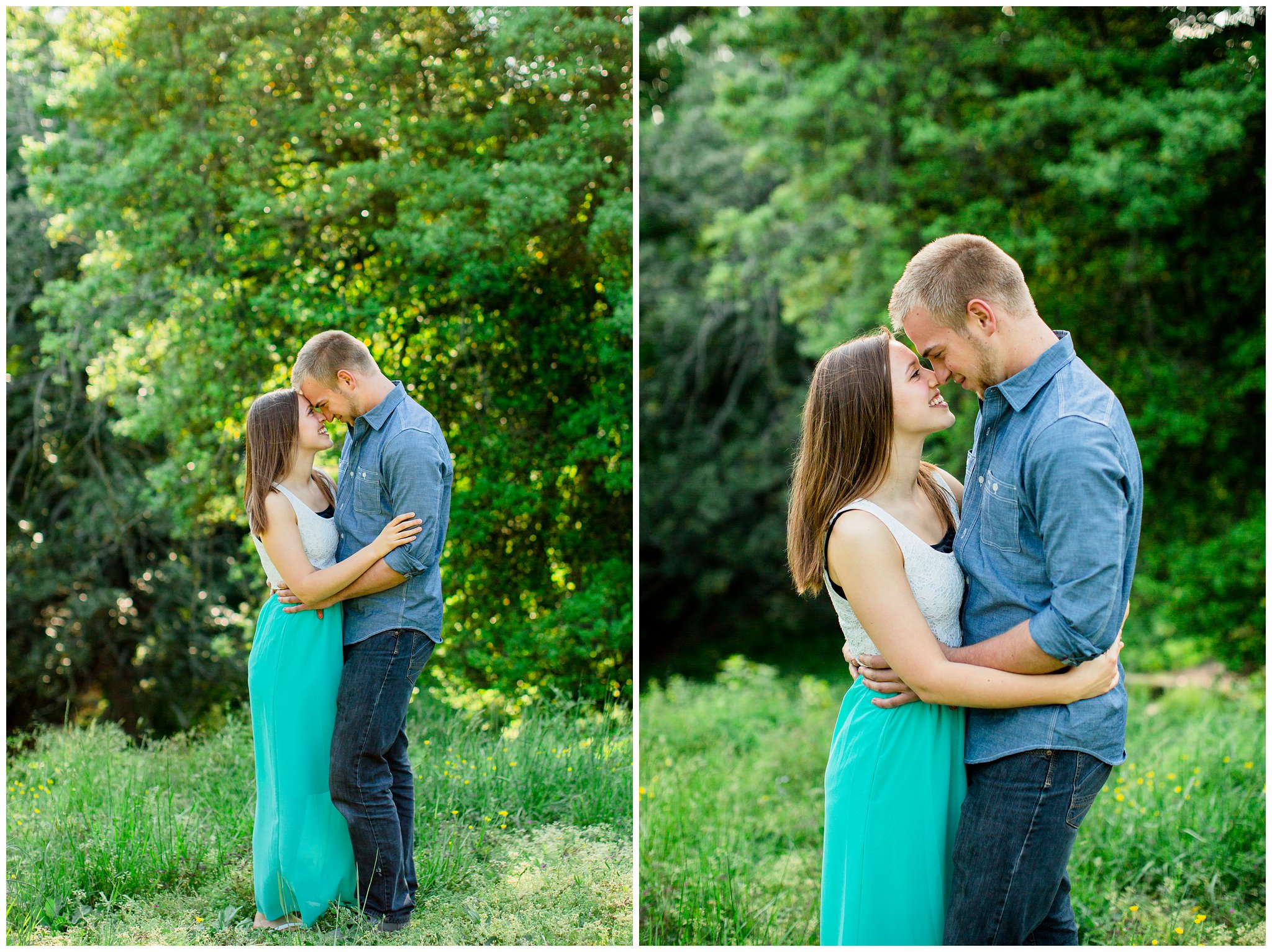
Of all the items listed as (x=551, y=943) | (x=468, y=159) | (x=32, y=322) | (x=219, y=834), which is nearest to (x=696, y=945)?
(x=551, y=943)

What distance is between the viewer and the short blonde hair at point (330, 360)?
2814mm

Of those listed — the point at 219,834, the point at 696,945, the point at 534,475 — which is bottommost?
the point at 696,945

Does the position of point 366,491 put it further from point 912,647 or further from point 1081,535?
point 1081,535

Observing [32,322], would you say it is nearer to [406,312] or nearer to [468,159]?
[406,312]

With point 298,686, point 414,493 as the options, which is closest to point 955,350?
point 414,493

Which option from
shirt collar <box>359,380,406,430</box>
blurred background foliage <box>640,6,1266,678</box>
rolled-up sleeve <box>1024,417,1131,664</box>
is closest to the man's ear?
rolled-up sleeve <box>1024,417,1131,664</box>

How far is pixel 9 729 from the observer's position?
4586mm

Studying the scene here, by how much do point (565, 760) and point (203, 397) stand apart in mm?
2486

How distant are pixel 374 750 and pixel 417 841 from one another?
71cm

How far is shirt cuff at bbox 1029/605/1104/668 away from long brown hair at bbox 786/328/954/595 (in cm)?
45

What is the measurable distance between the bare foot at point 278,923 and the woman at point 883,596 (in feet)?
5.70

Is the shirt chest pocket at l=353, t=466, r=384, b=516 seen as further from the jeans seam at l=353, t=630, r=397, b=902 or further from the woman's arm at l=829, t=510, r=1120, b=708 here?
the woman's arm at l=829, t=510, r=1120, b=708

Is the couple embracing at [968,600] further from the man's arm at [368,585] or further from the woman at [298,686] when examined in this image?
the woman at [298,686]

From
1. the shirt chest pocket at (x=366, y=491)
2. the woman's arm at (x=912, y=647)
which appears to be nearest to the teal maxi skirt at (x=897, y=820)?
the woman's arm at (x=912, y=647)
